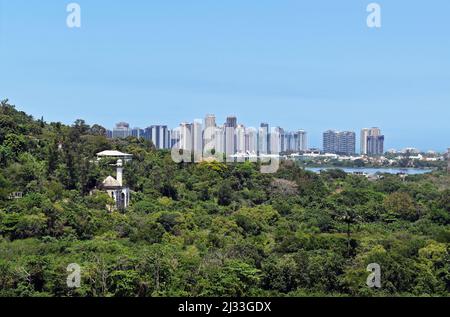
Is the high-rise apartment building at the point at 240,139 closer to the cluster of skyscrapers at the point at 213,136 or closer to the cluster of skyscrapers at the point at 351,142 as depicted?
the cluster of skyscrapers at the point at 213,136

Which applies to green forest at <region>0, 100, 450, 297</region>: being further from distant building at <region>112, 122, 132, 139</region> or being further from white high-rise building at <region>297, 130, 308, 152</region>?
white high-rise building at <region>297, 130, 308, 152</region>

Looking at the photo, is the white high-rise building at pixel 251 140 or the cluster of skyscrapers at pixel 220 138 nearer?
the cluster of skyscrapers at pixel 220 138

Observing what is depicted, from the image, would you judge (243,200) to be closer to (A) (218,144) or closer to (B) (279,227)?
(B) (279,227)

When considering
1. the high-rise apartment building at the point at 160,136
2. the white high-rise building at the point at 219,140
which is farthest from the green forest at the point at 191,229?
the high-rise apartment building at the point at 160,136

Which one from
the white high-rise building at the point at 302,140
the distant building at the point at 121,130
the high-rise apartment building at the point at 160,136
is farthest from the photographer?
the white high-rise building at the point at 302,140
